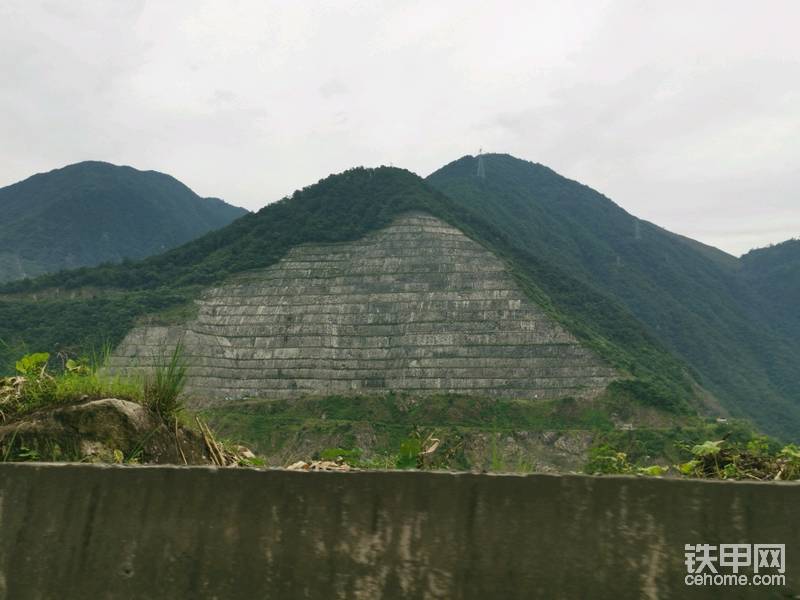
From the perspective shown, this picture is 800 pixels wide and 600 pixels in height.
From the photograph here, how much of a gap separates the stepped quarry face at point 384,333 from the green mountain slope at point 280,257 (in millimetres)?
2535

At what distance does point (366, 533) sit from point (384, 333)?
54376mm

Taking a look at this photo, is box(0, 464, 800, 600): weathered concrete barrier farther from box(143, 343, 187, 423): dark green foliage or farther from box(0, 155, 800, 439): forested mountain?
box(0, 155, 800, 439): forested mountain

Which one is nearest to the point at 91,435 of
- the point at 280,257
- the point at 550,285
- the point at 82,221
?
the point at 280,257

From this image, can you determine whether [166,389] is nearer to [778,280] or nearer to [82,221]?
[778,280]

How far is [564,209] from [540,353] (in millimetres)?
99675

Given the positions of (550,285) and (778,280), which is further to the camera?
(778,280)

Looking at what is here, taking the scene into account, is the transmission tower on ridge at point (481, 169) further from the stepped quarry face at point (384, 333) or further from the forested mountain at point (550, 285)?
the stepped quarry face at point (384, 333)

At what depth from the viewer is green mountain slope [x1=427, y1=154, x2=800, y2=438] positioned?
95.3m

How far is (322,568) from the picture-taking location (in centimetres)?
238

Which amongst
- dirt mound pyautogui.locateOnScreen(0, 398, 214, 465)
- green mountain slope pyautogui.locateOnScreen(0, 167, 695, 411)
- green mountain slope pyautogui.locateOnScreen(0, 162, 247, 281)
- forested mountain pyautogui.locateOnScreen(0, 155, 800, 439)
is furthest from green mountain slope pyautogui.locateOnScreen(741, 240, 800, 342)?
dirt mound pyautogui.locateOnScreen(0, 398, 214, 465)

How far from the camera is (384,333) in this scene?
186ft

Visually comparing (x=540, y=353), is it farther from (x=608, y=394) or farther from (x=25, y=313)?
(x=25, y=313)

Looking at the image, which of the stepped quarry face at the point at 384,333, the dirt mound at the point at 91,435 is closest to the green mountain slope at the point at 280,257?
the stepped quarry face at the point at 384,333

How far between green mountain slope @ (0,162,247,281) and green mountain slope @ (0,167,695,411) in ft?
241
